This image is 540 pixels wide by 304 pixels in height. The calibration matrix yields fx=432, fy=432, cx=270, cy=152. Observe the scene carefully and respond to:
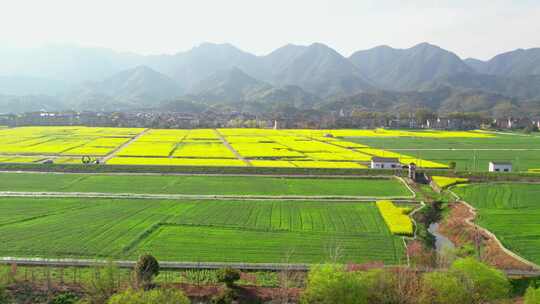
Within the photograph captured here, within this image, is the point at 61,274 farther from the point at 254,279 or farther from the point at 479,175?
the point at 479,175

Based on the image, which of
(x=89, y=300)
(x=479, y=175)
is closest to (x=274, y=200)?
(x=89, y=300)

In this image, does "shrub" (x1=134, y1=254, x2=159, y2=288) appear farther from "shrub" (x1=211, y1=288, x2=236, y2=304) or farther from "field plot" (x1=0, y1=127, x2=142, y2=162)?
"field plot" (x1=0, y1=127, x2=142, y2=162)

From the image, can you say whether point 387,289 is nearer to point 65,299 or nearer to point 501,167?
point 65,299

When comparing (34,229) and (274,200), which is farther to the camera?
(274,200)

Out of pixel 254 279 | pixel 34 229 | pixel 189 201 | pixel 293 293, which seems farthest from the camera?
pixel 189 201

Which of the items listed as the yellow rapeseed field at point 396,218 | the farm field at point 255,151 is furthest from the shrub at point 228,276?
the farm field at point 255,151

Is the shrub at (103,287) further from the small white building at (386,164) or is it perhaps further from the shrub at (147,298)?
the small white building at (386,164)

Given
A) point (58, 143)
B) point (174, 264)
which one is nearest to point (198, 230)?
point (174, 264)
